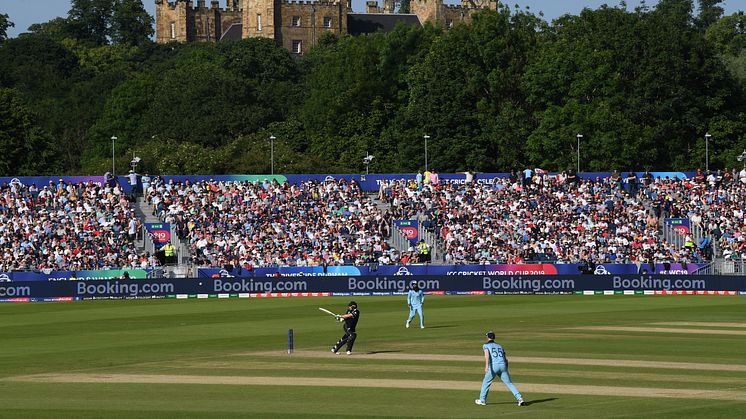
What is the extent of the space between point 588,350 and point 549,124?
185 ft

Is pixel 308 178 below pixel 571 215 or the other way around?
the other way around

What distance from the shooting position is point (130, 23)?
19388cm

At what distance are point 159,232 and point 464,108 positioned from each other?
36884mm

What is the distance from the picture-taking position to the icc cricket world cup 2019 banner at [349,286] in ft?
187

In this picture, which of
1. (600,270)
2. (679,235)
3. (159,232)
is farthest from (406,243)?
(679,235)

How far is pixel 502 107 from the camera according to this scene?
313 feet

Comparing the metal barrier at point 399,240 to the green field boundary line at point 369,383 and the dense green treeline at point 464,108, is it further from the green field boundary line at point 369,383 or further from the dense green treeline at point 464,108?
the green field boundary line at point 369,383

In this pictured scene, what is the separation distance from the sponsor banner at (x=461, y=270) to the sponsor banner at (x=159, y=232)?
4220 mm

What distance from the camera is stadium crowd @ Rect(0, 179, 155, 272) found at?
6059 centimetres

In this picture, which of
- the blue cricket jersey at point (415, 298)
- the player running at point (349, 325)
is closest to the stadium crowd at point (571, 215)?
the blue cricket jersey at point (415, 298)

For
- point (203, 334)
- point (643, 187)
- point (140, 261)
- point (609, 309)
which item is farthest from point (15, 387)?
point (643, 187)

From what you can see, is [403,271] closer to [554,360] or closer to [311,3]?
[554,360]

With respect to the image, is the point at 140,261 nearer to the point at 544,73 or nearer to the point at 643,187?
the point at 643,187

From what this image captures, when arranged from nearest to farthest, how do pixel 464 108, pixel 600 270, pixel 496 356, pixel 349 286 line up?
pixel 496 356, pixel 349 286, pixel 600 270, pixel 464 108
